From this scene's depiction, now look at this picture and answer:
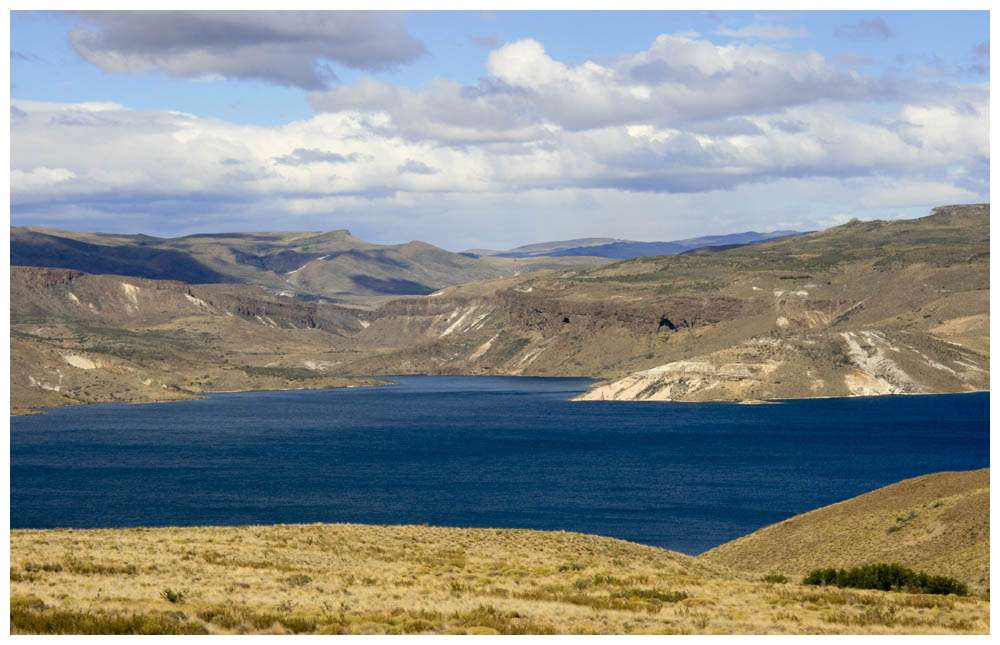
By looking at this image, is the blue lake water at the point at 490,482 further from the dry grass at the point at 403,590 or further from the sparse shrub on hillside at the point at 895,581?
the dry grass at the point at 403,590

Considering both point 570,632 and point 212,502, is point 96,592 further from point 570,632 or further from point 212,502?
point 212,502

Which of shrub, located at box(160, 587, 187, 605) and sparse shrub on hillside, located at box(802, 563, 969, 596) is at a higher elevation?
shrub, located at box(160, 587, 187, 605)

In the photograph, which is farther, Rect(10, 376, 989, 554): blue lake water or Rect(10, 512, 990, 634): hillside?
Rect(10, 376, 989, 554): blue lake water

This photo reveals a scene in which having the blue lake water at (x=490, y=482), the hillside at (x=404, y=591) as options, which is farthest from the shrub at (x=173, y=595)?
the blue lake water at (x=490, y=482)

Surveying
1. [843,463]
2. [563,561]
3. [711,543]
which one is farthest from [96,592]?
[843,463]

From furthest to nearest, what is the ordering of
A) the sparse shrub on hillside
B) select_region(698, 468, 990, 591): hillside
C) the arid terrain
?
select_region(698, 468, 990, 591): hillside, the sparse shrub on hillside, the arid terrain

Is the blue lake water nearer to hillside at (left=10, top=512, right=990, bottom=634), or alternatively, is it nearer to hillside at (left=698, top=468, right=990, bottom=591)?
hillside at (left=698, top=468, right=990, bottom=591)

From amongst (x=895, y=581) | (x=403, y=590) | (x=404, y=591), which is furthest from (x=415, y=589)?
(x=895, y=581)

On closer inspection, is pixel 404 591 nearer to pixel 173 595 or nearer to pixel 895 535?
pixel 173 595

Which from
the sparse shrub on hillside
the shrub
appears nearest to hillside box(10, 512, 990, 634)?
the shrub
